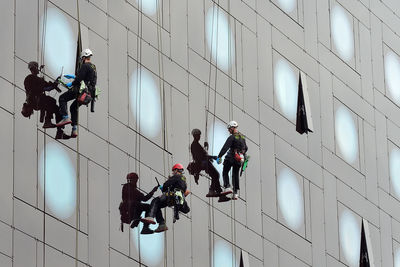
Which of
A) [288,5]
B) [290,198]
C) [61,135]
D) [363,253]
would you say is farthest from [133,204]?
[363,253]

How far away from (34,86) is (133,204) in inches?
148

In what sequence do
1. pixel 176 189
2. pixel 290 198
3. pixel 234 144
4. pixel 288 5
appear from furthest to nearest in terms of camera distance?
pixel 288 5
pixel 290 198
pixel 234 144
pixel 176 189

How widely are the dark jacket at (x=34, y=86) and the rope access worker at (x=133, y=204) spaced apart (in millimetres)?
3158

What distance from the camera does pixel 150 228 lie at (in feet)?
142

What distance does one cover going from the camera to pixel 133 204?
137ft

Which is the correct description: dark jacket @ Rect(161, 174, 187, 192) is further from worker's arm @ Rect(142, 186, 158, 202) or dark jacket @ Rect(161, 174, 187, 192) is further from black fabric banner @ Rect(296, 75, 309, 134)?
black fabric banner @ Rect(296, 75, 309, 134)

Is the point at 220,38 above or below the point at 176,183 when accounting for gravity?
above

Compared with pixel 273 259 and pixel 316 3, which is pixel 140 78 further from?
pixel 316 3

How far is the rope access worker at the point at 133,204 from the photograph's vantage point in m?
41.3

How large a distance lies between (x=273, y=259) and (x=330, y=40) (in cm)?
779

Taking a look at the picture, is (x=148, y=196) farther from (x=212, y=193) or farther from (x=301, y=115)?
(x=301, y=115)

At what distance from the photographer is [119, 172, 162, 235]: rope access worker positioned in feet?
135

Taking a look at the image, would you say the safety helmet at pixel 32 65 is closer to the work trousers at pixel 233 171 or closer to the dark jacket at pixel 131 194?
the dark jacket at pixel 131 194

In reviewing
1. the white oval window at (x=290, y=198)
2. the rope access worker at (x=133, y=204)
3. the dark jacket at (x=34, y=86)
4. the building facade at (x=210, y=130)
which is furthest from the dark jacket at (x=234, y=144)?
the white oval window at (x=290, y=198)
